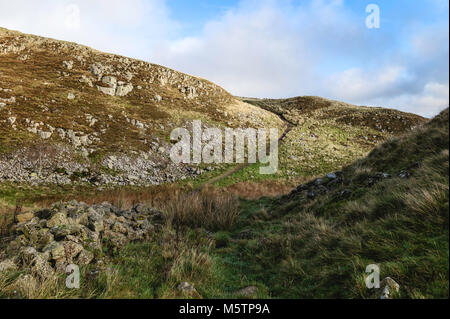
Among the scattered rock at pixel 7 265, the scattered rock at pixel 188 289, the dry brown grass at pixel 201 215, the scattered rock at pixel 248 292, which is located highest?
the dry brown grass at pixel 201 215

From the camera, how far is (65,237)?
6805 millimetres

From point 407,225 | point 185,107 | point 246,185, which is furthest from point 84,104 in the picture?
point 407,225

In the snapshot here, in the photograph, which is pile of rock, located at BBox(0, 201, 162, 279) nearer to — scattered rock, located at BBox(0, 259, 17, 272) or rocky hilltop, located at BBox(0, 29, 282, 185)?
scattered rock, located at BBox(0, 259, 17, 272)

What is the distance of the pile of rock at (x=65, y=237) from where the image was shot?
220 inches

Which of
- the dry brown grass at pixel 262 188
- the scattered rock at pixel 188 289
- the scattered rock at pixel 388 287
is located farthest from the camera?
the dry brown grass at pixel 262 188

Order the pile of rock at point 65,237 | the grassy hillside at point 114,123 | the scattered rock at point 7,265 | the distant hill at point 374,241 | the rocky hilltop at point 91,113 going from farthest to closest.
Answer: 1. the rocky hilltop at point 91,113
2. the grassy hillside at point 114,123
3. the pile of rock at point 65,237
4. the scattered rock at point 7,265
5. the distant hill at point 374,241

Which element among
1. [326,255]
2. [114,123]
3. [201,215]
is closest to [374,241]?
[326,255]

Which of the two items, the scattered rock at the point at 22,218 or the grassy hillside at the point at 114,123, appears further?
the grassy hillside at the point at 114,123

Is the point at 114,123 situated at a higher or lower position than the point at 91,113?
lower

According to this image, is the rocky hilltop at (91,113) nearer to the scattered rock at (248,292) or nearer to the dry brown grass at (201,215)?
the dry brown grass at (201,215)

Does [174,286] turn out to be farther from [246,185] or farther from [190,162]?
[190,162]

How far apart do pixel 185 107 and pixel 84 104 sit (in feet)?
51.7

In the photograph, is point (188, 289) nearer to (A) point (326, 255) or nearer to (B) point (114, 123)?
(A) point (326, 255)

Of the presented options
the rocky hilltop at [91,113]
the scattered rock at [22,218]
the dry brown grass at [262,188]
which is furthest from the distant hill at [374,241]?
the rocky hilltop at [91,113]
